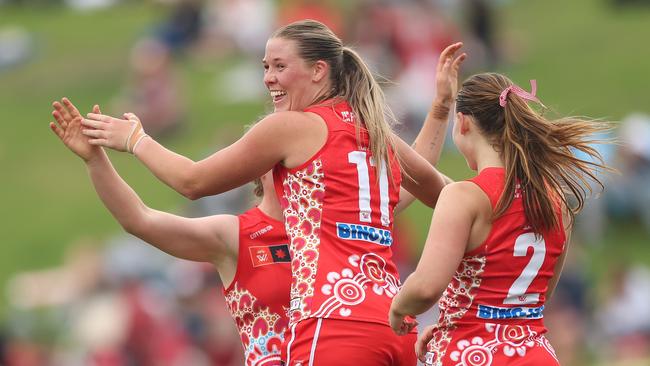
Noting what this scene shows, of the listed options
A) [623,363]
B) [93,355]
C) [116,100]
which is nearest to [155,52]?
[116,100]

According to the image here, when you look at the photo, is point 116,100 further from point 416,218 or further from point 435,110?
point 435,110

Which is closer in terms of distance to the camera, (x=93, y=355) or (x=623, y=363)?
(x=623, y=363)

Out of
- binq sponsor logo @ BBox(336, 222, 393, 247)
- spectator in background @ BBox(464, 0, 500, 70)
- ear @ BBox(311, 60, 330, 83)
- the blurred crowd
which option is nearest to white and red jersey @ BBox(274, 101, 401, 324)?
binq sponsor logo @ BBox(336, 222, 393, 247)

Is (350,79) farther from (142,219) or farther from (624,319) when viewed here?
(624,319)

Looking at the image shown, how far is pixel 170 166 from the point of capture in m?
4.46

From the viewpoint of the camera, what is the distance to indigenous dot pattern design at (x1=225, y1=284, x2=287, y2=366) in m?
4.78

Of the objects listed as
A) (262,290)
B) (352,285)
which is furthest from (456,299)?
(262,290)

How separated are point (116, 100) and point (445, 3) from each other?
4.58m

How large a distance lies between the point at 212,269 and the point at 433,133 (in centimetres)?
590

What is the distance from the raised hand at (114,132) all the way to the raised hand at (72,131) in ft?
0.12

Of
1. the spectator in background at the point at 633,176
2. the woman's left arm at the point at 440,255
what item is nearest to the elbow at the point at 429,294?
the woman's left arm at the point at 440,255

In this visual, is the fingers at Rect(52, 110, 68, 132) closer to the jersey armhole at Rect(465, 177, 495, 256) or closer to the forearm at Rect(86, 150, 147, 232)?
the forearm at Rect(86, 150, 147, 232)

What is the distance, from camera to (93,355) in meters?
11.1

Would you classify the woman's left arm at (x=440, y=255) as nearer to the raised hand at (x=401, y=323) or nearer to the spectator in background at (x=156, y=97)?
the raised hand at (x=401, y=323)
